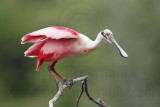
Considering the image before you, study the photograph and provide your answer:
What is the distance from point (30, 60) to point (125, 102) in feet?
5.26

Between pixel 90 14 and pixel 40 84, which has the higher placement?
pixel 90 14

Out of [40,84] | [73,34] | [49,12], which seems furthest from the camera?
[49,12]

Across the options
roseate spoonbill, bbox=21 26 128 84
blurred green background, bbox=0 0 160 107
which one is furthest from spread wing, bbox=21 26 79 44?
blurred green background, bbox=0 0 160 107

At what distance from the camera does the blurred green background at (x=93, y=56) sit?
5402mm

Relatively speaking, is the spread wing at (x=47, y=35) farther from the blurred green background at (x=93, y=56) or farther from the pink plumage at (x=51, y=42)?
the blurred green background at (x=93, y=56)

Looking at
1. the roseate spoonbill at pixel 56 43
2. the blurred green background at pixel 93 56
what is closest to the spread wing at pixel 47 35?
the roseate spoonbill at pixel 56 43

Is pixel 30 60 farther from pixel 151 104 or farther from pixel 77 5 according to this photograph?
pixel 151 104

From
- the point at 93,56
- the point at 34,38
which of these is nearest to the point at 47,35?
the point at 34,38

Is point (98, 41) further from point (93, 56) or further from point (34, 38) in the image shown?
point (93, 56)

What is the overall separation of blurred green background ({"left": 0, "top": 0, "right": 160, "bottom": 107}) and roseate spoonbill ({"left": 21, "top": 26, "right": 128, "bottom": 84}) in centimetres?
305

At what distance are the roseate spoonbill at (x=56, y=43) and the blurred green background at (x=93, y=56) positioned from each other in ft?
10.0

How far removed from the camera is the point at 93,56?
22.0 feet

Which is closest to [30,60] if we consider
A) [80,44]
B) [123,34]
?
[123,34]

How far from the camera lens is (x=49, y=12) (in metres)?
7.66
